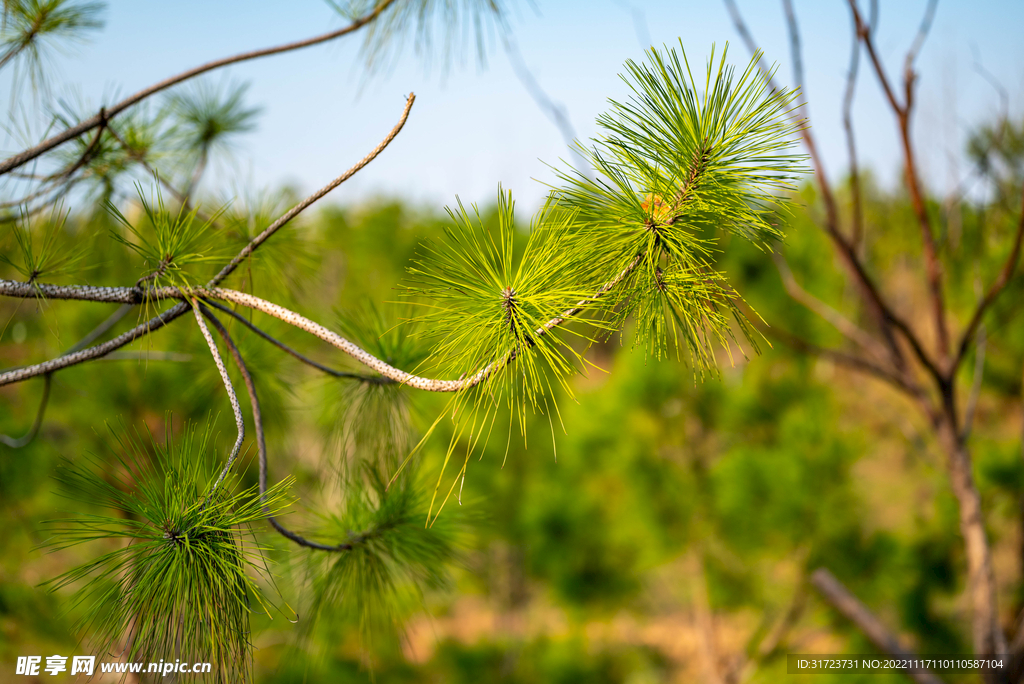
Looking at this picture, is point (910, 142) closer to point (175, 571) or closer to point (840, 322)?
point (840, 322)

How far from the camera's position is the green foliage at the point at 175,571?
1.21 ft

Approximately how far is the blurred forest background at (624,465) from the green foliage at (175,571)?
228 millimetres

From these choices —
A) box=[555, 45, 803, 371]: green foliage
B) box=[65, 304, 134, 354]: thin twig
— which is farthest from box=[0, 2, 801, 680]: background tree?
box=[65, 304, 134, 354]: thin twig

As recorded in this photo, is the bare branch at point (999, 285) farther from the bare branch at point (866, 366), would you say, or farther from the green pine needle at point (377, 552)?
the green pine needle at point (377, 552)

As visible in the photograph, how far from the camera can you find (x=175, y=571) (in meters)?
0.38

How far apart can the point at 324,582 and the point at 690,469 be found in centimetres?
204

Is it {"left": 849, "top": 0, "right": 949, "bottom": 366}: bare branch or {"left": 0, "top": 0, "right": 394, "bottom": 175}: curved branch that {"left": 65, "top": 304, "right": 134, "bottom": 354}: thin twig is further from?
{"left": 849, "top": 0, "right": 949, "bottom": 366}: bare branch

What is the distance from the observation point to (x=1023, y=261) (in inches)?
66.2

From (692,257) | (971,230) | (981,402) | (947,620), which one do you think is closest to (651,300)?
(692,257)

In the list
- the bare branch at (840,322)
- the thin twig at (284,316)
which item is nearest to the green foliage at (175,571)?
the thin twig at (284,316)

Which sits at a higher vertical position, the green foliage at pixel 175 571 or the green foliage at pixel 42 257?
the green foliage at pixel 42 257

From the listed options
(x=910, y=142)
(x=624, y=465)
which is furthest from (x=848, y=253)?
(x=624, y=465)

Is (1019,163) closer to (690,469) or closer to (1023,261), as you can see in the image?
(1023,261)

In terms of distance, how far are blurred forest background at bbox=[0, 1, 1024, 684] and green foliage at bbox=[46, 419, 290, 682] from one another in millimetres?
228
